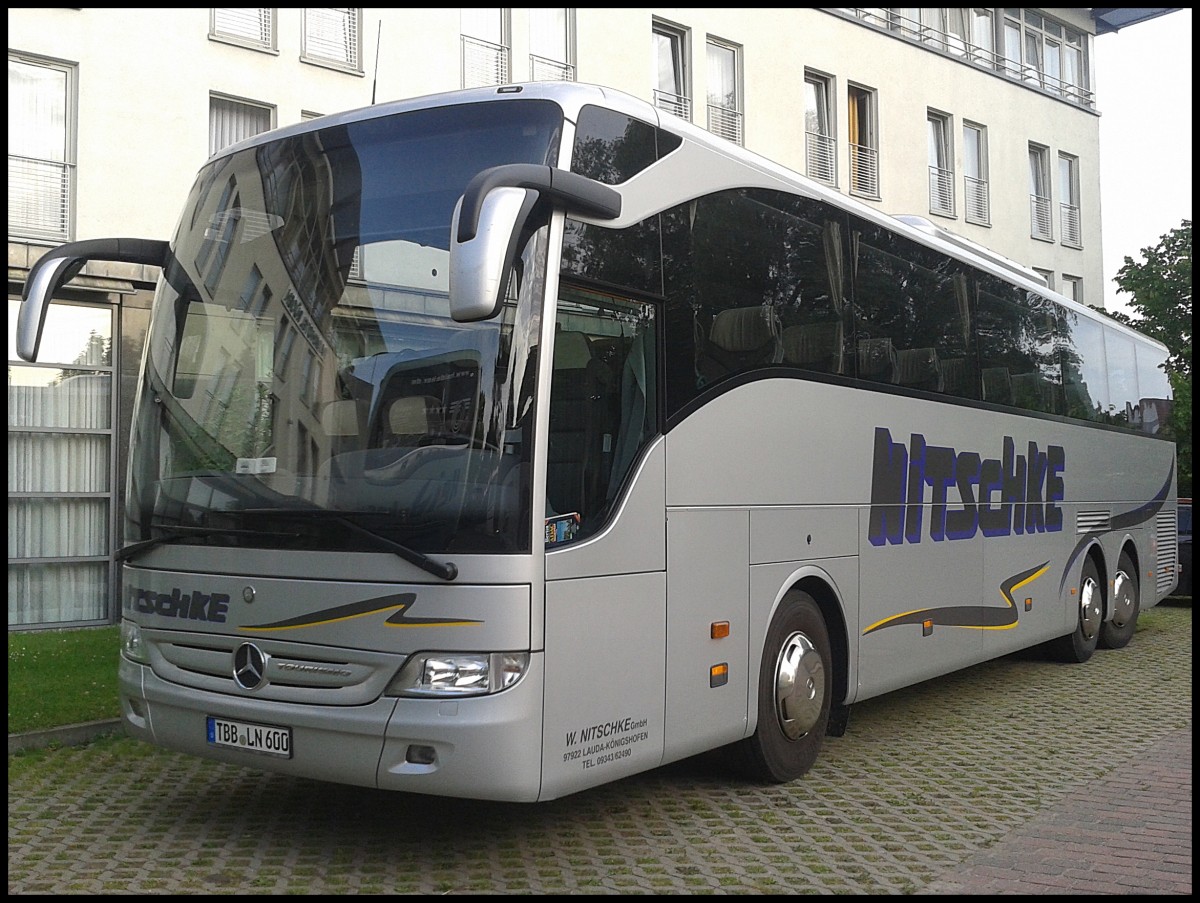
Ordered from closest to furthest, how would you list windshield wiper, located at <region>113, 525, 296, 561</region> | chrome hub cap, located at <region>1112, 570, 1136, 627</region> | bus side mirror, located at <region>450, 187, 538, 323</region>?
1. bus side mirror, located at <region>450, 187, 538, 323</region>
2. windshield wiper, located at <region>113, 525, 296, 561</region>
3. chrome hub cap, located at <region>1112, 570, 1136, 627</region>

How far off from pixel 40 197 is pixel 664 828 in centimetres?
1279

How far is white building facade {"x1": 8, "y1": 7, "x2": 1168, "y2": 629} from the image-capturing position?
1644 cm

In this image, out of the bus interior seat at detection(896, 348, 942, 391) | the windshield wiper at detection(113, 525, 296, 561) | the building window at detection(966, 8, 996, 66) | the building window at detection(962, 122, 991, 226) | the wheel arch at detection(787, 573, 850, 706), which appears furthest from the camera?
the building window at detection(966, 8, 996, 66)

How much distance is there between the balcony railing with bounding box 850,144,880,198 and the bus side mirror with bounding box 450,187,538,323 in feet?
76.6

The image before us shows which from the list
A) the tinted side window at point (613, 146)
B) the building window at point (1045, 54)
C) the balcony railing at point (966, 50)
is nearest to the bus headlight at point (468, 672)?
the tinted side window at point (613, 146)

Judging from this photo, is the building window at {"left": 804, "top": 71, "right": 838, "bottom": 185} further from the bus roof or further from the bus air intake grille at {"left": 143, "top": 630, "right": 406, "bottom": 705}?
the bus air intake grille at {"left": 143, "top": 630, "right": 406, "bottom": 705}

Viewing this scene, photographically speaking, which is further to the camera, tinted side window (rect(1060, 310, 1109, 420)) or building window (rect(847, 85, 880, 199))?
building window (rect(847, 85, 880, 199))

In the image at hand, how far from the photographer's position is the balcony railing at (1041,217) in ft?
108

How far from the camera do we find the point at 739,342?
7.56m

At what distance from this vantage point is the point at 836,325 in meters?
8.73

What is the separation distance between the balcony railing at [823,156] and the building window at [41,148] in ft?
47.6

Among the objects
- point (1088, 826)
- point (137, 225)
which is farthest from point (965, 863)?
point (137, 225)

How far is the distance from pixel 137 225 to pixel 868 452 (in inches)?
444

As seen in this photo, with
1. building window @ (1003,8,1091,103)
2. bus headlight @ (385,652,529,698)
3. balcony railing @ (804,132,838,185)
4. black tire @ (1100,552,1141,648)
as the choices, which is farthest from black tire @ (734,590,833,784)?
building window @ (1003,8,1091,103)
